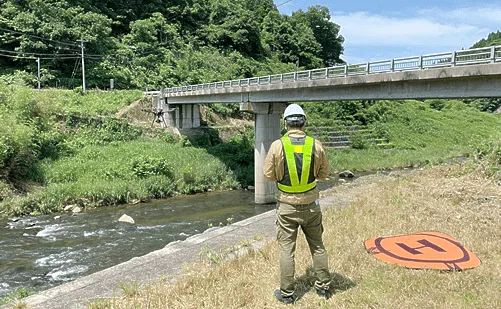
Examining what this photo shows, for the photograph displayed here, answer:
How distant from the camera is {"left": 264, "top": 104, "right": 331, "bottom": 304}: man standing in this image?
14.3 feet

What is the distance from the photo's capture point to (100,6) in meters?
54.2

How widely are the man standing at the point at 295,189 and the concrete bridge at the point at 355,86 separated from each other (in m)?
8.98

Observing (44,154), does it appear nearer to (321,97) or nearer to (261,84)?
(261,84)

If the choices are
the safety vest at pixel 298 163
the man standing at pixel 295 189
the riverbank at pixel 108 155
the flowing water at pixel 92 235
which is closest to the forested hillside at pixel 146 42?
the riverbank at pixel 108 155

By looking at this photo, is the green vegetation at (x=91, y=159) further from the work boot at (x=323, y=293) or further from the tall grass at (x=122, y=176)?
the work boot at (x=323, y=293)

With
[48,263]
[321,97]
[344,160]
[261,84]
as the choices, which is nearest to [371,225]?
[48,263]

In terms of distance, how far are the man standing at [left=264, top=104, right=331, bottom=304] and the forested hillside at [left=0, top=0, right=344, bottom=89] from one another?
3736 cm

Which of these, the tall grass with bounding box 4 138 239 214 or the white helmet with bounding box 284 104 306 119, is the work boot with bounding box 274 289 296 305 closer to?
the white helmet with bounding box 284 104 306 119

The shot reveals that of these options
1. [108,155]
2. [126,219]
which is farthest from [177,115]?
[126,219]

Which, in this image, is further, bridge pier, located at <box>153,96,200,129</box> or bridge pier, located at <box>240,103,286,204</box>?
bridge pier, located at <box>153,96,200,129</box>

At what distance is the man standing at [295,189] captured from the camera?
436cm

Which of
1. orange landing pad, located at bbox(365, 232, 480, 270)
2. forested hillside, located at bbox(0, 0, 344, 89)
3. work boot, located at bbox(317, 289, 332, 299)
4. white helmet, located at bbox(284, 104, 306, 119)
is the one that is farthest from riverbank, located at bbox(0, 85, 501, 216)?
white helmet, located at bbox(284, 104, 306, 119)

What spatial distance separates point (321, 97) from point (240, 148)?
1449 centimetres

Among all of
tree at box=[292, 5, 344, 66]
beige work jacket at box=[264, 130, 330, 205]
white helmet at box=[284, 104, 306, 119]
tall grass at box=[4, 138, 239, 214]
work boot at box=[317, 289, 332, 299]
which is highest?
tree at box=[292, 5, 344, 66]
